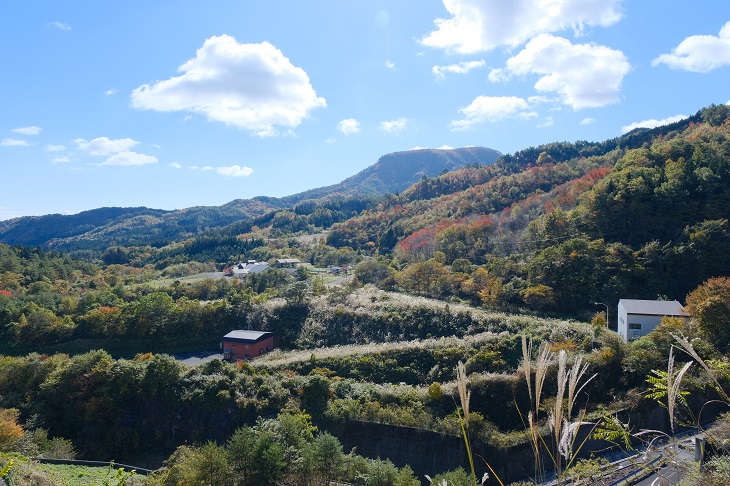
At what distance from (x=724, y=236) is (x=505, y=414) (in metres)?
22.8

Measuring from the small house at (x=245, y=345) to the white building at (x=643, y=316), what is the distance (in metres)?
24.4

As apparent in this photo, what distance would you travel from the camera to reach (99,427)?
2341 cm

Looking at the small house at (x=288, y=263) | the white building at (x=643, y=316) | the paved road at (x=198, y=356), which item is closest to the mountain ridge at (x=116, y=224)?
the small house at (x=288, y=263)

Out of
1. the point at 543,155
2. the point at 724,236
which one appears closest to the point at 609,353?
the point at 724,236

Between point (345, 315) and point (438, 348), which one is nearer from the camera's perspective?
point (438, 348)

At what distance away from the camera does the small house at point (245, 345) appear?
3172cm

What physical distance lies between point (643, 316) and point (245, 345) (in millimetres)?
26203

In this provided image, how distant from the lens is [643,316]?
23.8 metres

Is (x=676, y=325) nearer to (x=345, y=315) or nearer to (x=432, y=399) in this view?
(x=432, y=399)

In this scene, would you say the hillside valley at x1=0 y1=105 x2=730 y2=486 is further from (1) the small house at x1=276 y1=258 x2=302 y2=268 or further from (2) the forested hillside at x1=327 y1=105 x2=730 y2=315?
(1) the small house at x1=276 y1=258 x2=302 y2=268

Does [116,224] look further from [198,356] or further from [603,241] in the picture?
[603,241]

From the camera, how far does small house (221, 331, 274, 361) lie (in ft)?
104

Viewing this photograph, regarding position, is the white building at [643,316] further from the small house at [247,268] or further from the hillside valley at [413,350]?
the small house at [247,268]

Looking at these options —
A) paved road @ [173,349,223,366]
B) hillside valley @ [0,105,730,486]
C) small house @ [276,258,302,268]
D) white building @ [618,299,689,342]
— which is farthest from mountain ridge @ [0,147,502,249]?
white building @ [618,299,689,342]
